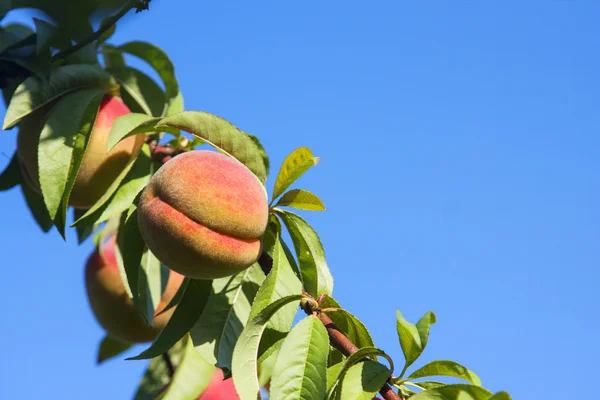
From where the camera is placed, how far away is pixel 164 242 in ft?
4.04

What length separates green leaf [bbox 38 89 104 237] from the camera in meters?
1.44

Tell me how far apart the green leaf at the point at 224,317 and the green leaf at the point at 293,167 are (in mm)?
208

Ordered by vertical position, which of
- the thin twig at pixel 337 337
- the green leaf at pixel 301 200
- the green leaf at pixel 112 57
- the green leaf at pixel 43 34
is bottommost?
the thin twig at pixel 337 337

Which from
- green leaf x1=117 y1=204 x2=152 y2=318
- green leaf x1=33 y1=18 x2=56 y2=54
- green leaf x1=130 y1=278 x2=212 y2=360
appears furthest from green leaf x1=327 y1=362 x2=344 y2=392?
green leaf x1=33 y1=18 x2=56 y2=54

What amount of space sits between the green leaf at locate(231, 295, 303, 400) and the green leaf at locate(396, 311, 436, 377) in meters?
0.18

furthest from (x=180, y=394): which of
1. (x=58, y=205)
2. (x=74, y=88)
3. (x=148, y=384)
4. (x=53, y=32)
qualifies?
(x=53, y=32)

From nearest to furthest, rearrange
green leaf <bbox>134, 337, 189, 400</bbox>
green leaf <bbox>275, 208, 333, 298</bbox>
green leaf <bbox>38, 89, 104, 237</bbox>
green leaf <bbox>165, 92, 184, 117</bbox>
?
1. green leaf <bbox>275, 208, 333, 298</bbox>
2. green leaf <bbox>38, 89, 104, 237</bbox>
3. green leaf <bbox>134, 337, 189, 400</bbox>
4. green leaf <bbox>165, 92, 184, 117</bbox>

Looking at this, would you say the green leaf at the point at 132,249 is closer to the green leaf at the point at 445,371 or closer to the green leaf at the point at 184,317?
the green leaf at the point at 184,317

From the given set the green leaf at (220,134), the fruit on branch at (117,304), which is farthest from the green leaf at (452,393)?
the fruit on branch at (117,304)

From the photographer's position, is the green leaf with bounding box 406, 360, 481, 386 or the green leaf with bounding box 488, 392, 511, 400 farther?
the green leaf with bounding box 406, 360, 481, 386

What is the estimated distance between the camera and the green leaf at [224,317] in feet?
4.46

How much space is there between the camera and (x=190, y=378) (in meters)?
1.65

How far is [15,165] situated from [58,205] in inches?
19.1

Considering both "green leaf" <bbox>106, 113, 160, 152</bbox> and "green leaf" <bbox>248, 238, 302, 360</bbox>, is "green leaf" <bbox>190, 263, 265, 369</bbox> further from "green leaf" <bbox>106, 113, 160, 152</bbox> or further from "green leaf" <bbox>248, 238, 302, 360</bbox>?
"green leaf" <bbox>106, 113, 160, 152</bbox>
